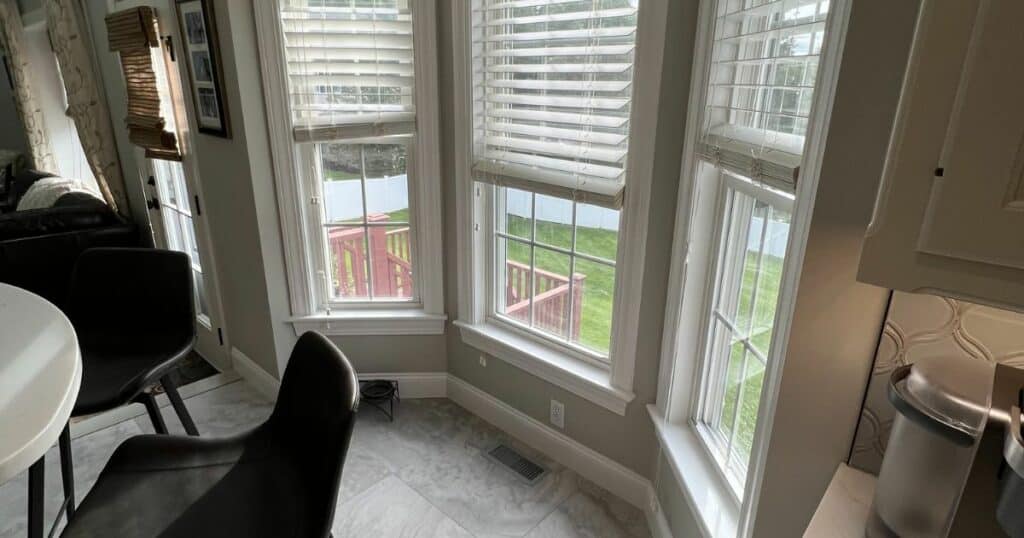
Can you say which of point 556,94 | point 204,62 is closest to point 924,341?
point 556,94

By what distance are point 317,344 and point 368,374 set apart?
56.8 inches

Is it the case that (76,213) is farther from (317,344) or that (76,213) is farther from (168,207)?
(317,344)

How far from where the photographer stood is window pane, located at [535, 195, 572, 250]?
80.0 inches

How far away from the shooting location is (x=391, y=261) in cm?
255

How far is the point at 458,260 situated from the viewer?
93.4 inches

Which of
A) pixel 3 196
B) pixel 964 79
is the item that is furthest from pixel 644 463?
pixel 3 196

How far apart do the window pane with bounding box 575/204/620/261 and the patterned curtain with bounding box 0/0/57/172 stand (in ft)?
16.9

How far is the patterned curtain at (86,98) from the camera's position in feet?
10.5

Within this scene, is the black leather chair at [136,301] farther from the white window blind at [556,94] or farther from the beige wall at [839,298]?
the beige wall at [839,298]

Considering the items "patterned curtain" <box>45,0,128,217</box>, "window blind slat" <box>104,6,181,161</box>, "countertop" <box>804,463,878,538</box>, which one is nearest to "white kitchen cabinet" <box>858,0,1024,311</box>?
"countertop" <box>804,463,878,538</box>

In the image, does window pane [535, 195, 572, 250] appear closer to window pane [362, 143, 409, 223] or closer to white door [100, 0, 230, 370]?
window pane [362, 143, 409, 223]

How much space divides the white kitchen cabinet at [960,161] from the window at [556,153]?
118cm

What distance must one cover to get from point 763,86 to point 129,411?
2942 mm

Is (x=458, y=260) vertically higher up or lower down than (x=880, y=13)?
lower down
